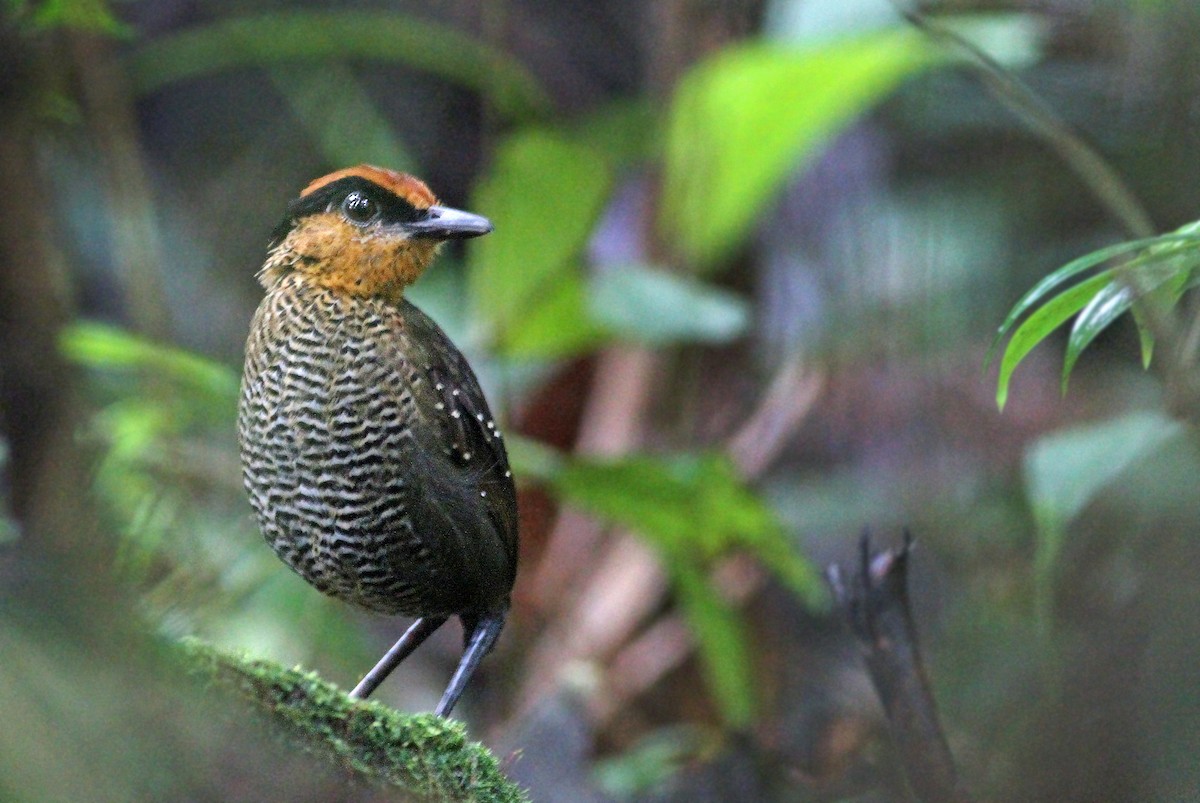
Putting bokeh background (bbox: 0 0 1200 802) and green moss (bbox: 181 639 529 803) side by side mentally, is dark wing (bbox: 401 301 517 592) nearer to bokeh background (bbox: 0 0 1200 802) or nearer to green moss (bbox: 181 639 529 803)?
green moss (bbox: 181 639 529 803)

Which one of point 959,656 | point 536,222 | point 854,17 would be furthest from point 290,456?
point 854,17

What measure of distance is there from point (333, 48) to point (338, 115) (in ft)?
1.70

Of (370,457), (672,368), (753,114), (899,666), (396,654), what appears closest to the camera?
(370,457)

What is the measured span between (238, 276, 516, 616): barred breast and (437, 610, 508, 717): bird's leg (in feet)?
0.18

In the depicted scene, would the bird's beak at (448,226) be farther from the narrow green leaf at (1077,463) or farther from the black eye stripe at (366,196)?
the narrow green leaf at (1077,463)

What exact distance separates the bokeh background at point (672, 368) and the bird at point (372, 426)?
0.33m

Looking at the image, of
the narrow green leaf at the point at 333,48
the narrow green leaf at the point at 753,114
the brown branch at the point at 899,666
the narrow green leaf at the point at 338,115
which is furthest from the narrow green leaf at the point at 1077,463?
the narrow green leaf at the point at 338,115

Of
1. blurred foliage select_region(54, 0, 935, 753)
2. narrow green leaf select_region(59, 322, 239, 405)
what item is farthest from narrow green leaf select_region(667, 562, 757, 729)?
narrow green leaf select_region(59, 322, 239, 405)

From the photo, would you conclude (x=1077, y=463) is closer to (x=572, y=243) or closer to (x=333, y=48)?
(x=572, y=243)

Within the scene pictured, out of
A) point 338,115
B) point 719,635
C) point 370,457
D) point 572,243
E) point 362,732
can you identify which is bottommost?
point 362,732

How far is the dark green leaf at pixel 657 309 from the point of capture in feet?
14.8

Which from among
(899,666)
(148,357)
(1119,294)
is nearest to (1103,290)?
(1119,294)

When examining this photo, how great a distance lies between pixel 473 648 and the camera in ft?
7.04

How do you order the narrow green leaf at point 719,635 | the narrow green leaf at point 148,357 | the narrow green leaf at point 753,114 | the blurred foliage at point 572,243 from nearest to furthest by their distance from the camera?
the narrow green leaf at point 148,357, the blurred foliage at point 572,243, the narrow green leaf at point 719,635, the narrow green leaf at point 753,114
